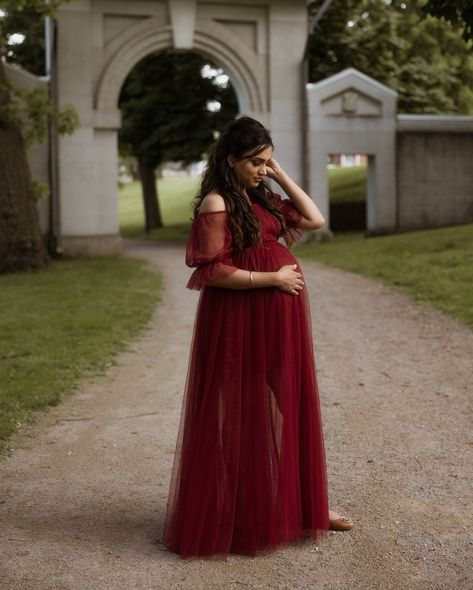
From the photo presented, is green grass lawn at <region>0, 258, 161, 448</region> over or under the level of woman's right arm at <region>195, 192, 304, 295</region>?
under

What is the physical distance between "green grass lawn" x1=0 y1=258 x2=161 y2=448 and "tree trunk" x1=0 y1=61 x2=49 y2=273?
58 centimetres

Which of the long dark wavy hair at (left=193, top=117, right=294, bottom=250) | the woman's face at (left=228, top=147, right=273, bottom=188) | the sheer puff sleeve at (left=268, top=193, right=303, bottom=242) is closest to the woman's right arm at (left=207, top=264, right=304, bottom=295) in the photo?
the long dark wavy hair at (left=193, top=117, right=294, bottom=250)

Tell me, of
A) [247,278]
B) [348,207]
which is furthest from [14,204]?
[247,278]

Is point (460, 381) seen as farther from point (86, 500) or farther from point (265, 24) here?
point (265, 24)

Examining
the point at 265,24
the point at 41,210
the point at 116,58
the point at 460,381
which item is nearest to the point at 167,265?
the point at 41,210

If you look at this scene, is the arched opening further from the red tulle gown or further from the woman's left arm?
the red tulle gown

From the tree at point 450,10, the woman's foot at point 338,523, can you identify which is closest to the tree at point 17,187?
the tree at point 450,10

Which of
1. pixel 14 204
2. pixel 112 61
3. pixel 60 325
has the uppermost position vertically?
pixel 112 61

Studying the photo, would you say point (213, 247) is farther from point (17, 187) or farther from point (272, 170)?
point (17, 187)

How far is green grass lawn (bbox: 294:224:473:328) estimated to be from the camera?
38.3 feet

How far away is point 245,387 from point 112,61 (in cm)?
1830

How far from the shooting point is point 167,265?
18734 mm

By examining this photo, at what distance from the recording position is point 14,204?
16422 mm

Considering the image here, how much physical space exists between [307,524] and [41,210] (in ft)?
57.9
